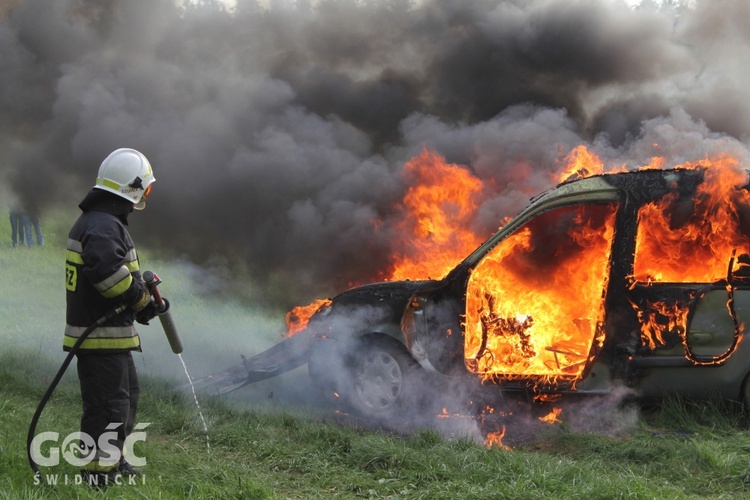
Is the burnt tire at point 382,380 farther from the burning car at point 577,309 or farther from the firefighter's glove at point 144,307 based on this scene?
the firefighter's glove at point 144,307

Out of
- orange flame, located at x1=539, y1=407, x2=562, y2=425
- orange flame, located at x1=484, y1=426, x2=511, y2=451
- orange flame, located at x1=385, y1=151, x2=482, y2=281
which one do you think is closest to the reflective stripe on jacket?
orange flame, located at x1=484, y1=426, x2=511, y2=451

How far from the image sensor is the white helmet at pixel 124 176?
4.12 metres

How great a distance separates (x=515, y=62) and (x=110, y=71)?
6.04 meters

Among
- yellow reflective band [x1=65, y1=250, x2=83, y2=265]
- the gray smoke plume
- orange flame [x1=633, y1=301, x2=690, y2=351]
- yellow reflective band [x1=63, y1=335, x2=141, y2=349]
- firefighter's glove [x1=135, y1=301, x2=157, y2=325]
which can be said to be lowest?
orange flame [x1=633, y1=301, x2=690, y2=351]

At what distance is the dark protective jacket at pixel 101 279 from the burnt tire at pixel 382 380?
198cm

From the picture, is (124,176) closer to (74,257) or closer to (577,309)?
(74,257)

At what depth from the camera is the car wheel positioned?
539 centimetres

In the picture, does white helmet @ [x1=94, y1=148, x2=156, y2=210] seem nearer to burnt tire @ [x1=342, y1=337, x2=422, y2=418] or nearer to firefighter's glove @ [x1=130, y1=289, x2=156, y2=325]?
firefighter's glove @ [x1=130, y1=289, x2=156, y2=325]

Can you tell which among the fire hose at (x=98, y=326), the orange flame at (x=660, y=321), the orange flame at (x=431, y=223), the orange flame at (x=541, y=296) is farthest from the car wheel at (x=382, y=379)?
the orange flame at (x=660, y=321)

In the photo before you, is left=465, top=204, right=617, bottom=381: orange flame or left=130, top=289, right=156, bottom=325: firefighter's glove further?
left=465, top=204, right=617, bottom=381: orange flame

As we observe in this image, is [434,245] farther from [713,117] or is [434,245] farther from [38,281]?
[38,281]

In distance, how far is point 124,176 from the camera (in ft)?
13.6

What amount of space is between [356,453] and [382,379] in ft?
3.52

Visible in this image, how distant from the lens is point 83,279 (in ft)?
13.2
